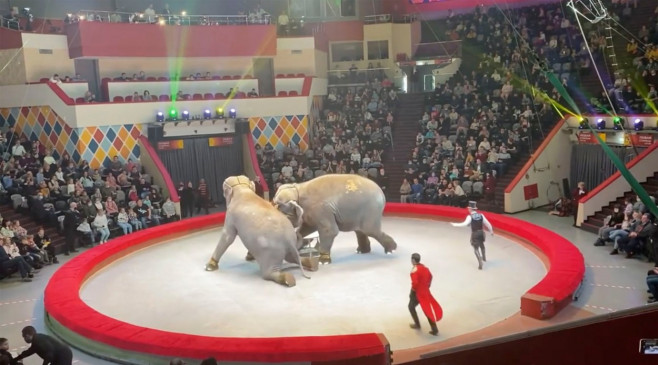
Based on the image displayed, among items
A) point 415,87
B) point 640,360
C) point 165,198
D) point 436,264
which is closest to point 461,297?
point 436,264

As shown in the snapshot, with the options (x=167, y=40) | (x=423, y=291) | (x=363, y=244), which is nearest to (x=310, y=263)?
(x=363, y=244)

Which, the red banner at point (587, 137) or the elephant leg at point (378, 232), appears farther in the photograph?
the red banner at point (587, 137)

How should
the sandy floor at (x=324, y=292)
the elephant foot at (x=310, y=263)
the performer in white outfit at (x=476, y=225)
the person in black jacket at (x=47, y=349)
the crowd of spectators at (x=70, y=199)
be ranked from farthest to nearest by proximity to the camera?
the crowd of spectators at (x=70, y=199) → the elephant foot at (x=310, y=263) → the performer in white outfit at (x=476, y=225) → the sandy floor at (x=324, y=292) → the person in black jacket at (x=47, y=349)

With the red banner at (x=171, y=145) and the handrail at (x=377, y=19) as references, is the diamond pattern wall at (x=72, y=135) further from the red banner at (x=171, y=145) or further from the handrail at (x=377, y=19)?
the handrail at (x=377, y=19)

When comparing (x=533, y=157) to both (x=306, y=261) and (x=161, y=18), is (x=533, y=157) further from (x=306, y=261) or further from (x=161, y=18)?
(x=161, y=18)

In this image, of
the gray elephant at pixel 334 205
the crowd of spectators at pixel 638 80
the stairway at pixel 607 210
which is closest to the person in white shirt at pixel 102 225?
the gray elephant at pixel 334 205

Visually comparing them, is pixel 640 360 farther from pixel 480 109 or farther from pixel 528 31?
pixel 528 31

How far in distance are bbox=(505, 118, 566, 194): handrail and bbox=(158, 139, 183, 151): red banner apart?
37.6ft

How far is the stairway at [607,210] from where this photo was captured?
16188 mm

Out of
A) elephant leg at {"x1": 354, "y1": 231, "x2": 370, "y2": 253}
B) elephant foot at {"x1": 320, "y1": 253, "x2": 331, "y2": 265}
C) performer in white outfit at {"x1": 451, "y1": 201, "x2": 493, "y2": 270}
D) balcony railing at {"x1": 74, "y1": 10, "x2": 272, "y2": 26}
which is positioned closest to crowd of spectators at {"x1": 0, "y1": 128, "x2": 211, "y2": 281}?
balcony railing at {"x1": 74, "y1": 10, "x2": 272, "y2": 26}

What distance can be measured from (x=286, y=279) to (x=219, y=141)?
497 inches

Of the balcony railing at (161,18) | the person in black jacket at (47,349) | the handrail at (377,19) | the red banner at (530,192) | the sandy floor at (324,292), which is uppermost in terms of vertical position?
the handrail at (377,19)

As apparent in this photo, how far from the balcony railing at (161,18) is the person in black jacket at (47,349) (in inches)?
663

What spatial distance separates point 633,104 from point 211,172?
46.7 feet
